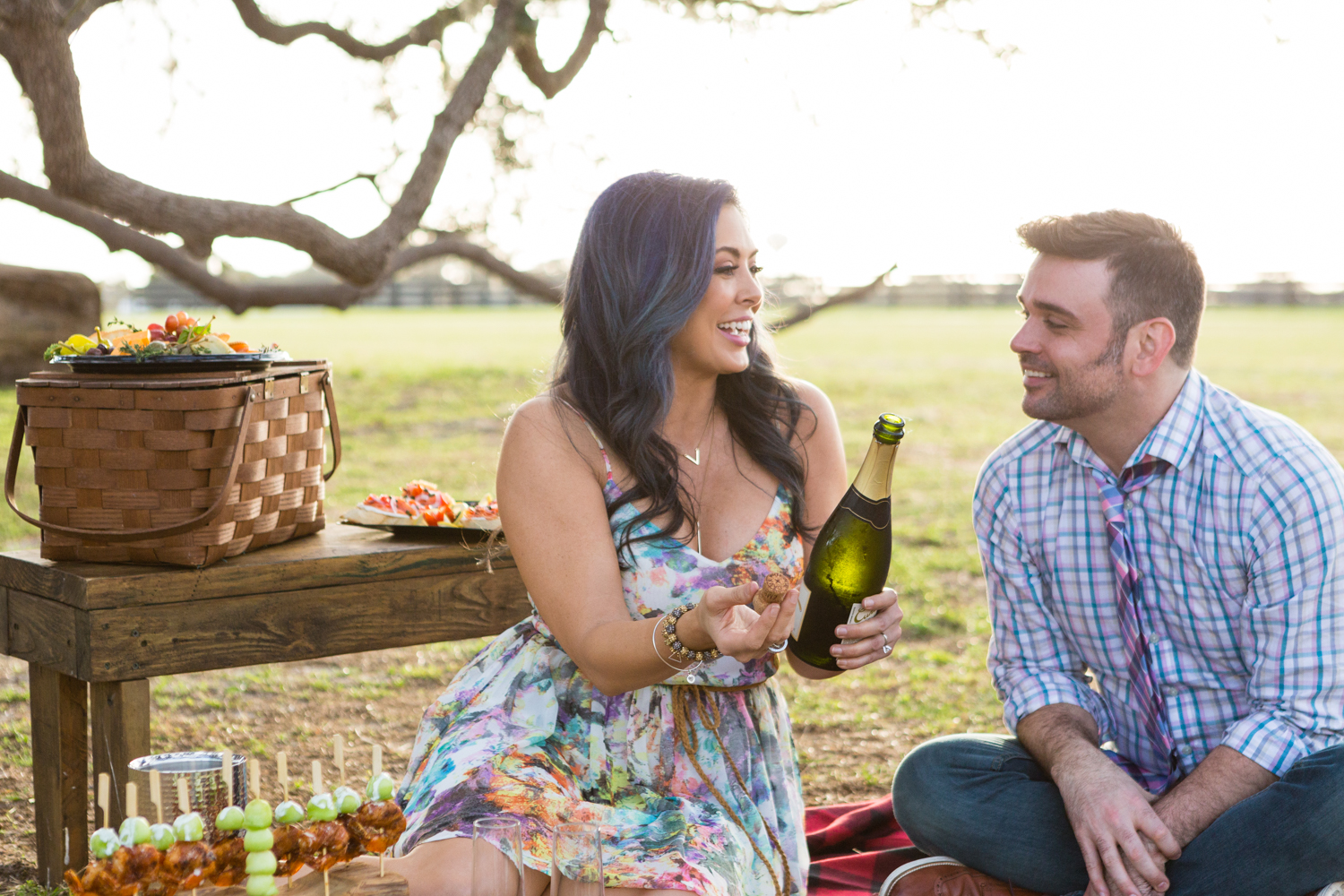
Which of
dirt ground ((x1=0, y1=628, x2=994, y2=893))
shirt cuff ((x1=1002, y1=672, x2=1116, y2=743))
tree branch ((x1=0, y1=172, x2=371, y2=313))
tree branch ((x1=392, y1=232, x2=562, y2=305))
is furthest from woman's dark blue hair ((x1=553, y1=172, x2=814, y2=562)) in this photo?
tree branch ((x1=392, y1=232, x2=562, y2=305))

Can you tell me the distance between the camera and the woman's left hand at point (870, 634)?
242 cm

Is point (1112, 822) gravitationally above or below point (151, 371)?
below

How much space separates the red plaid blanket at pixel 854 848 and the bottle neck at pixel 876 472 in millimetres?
1231

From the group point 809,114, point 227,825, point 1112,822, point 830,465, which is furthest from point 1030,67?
point 227,825

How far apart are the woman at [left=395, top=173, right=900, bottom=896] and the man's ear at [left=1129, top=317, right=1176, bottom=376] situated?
0.74 metres

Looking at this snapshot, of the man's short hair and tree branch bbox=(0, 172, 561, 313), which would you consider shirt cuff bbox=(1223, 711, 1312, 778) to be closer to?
the man's short hair

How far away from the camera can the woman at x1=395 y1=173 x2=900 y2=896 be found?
250 cm

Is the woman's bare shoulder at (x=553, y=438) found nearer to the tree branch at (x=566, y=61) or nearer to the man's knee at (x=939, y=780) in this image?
the man's knee at (x=939, y=780)

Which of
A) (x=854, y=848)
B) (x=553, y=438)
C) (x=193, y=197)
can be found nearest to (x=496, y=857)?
(x=553, y=438)

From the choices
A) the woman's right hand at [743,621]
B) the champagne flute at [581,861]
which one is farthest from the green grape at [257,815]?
the woman's right hand at [743,621]

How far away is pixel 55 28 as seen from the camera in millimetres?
3773

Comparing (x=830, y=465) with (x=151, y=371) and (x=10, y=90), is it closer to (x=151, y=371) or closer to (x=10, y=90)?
(x=151, y=371)

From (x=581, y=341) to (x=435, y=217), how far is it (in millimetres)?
3471

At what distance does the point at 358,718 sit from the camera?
17.1 ft
